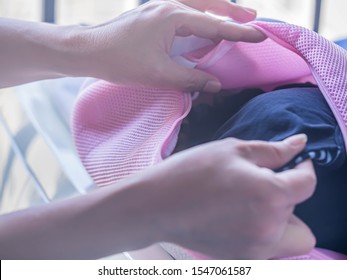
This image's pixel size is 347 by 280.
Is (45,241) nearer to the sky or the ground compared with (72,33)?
nearer to the ground

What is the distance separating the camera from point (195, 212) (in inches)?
15.8

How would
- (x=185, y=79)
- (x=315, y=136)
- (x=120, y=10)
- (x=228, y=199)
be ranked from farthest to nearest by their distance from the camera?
(x=120, y=10) < (x=185, y=79) < (x=315, y=136) < (x=228, y=199)

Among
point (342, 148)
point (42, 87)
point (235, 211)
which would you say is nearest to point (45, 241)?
point (235, 211)

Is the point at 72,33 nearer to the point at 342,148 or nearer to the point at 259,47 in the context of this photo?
the point at 259,47

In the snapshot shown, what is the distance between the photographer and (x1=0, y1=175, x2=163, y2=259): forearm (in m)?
0.42

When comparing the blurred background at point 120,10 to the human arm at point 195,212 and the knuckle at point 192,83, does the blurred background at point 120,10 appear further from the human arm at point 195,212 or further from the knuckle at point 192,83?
the human arm at point 195,212

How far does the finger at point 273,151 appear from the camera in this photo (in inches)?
16.8

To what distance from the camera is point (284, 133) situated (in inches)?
20.2

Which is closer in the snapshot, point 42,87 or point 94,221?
point 94,221

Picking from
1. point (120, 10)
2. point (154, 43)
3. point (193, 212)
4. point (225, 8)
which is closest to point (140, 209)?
point (193, 212)

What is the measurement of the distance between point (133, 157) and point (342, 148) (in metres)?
0.25

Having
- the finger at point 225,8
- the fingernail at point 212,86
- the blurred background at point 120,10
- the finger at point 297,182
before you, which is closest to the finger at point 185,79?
the fingernail at point 212,86

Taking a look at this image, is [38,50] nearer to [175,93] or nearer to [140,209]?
[175,93]

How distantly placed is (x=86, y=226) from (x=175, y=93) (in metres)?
0.25
